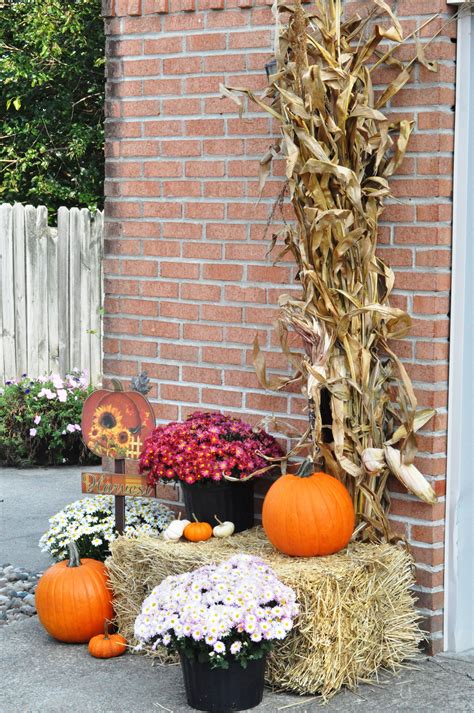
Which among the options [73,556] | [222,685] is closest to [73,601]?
[73,556]

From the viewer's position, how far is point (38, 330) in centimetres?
941

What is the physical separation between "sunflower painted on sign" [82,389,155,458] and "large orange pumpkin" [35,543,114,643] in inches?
18.9

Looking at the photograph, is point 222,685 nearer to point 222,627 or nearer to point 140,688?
point 222,627

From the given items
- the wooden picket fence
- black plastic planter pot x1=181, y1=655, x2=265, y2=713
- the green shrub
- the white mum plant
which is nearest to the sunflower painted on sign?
the white mum plant

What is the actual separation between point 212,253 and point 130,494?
1.15m

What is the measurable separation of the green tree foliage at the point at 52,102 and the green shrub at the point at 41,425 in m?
3.83

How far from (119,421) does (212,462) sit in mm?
596

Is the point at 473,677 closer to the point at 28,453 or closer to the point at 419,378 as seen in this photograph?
the point at 419,378

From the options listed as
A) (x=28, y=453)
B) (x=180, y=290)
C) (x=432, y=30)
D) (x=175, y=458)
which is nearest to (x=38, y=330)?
(x=28, y=453)

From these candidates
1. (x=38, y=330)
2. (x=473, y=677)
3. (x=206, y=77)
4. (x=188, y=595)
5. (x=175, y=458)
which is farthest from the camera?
(x=38, y=330)

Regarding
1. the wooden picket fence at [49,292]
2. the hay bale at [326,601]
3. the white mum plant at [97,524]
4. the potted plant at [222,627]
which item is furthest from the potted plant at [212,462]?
the wooden picket fence at [49,292]

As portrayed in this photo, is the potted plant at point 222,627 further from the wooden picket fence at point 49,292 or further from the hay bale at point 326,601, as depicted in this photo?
the wooden picket fence at point 49,292

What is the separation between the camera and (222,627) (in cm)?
383

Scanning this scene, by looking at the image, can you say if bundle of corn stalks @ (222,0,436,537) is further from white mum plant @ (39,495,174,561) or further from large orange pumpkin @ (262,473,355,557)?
white mum plant @ (39,495,174,561)
